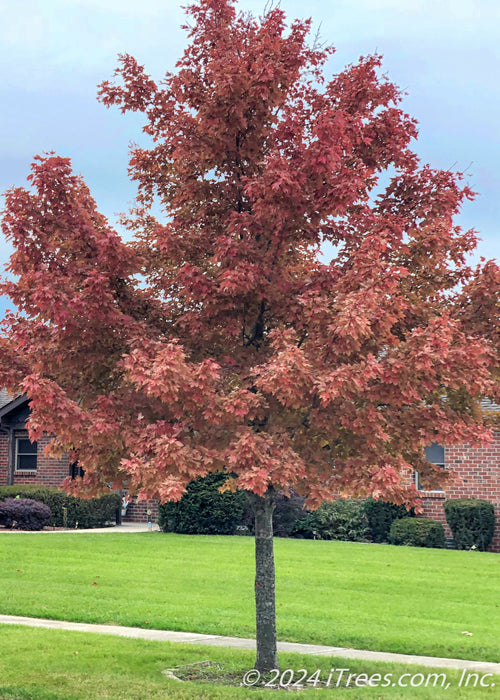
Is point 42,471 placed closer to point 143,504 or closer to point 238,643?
point 143,504

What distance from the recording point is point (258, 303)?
9.41 metres

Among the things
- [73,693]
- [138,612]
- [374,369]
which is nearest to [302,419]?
[374,369]

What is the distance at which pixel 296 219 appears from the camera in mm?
9172

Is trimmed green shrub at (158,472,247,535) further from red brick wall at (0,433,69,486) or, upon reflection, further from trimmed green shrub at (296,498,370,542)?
red brick wall at (0,433,69,486)

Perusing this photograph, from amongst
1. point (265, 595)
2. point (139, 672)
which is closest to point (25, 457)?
point (139, 672)

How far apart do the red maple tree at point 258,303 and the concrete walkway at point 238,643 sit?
180cm

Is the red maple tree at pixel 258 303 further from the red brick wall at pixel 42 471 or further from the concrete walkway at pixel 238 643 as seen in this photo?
the red brick wall at pixel 42 471

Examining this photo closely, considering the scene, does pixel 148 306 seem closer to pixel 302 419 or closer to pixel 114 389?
pixel 114 389

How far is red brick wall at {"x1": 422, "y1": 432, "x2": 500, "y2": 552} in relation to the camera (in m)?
24.9

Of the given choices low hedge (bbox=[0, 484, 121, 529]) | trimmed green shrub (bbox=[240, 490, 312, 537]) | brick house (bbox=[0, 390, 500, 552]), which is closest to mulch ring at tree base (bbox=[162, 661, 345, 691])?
brick house (bbox=[0, 390, 500, 552])

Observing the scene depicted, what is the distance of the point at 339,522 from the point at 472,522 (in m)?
3.66

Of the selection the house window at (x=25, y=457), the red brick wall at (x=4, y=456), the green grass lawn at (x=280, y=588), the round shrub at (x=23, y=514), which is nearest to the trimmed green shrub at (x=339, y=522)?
the green grass lawn at (x=280, y=588)

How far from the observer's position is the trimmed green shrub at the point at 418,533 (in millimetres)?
24547

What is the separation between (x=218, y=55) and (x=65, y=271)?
107 inches
